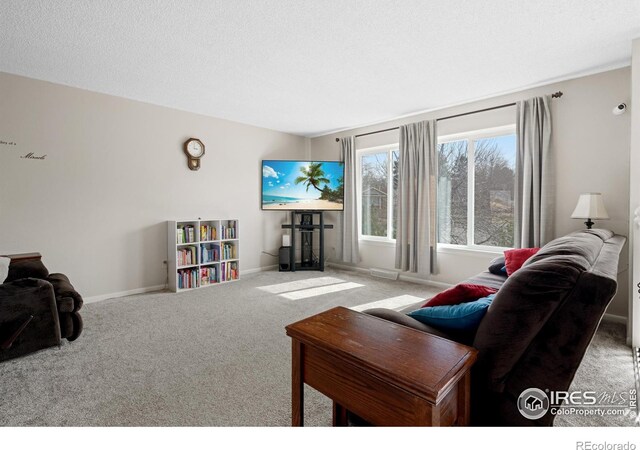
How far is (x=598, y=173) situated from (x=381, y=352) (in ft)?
11.3

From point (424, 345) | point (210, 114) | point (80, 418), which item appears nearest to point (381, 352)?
point (424, 345)

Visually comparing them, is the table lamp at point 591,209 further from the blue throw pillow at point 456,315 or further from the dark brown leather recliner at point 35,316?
the dark brown leather recliner at point 35,316

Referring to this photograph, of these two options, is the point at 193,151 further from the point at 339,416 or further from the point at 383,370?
the point at 383,370

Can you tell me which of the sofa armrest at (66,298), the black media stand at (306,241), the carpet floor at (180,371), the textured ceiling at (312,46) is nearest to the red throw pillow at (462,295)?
the carpet floor at (180,371)

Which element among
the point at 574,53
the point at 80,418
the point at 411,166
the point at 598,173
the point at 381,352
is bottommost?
the point at 80,418

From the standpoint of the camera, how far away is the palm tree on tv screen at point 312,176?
525 centimetres

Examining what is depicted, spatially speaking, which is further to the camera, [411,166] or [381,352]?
[411,166]

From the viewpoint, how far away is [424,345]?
0.99 m

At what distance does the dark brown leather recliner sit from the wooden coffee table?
2311mm

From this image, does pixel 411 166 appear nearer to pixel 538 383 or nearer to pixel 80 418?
pixel 538 383

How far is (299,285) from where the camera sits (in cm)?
436

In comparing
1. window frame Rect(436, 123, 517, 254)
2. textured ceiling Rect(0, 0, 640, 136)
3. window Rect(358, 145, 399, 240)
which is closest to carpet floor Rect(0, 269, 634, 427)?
window frame Rect(436, 123, 517, 254)

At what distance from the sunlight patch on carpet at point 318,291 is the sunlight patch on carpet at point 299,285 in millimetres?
141

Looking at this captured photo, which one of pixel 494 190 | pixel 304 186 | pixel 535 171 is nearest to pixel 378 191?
pixel 304 186
